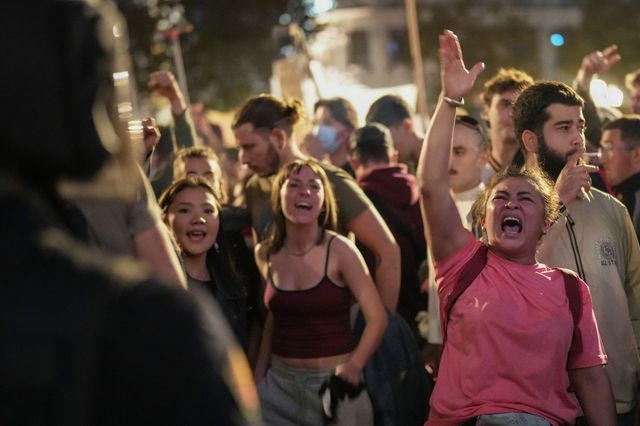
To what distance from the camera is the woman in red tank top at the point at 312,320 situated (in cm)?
605

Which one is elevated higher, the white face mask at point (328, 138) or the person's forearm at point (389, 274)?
the white face mask at point (328, 138)

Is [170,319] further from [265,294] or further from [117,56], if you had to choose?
[265,294]

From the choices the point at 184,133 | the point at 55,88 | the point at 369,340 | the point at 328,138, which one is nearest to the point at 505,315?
the point at 369,340

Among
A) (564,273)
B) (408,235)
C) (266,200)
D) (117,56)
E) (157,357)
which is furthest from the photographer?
(408,235)

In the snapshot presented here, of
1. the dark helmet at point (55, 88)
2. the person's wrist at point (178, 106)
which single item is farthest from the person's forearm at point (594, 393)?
the person's wrist at point (178, 106)

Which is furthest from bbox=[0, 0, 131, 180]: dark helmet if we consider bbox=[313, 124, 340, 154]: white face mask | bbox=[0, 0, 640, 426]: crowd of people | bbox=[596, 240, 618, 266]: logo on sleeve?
bbox=[313, 124, 340, 154]: white face mask

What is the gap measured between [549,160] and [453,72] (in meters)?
0.91

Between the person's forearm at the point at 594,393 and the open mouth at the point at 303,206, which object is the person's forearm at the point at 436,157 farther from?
the open mouth at the point at 303,206

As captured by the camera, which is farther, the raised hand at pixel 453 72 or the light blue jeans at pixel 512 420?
the raised hand at pixel 453 72

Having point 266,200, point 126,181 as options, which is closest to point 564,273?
point 266,200

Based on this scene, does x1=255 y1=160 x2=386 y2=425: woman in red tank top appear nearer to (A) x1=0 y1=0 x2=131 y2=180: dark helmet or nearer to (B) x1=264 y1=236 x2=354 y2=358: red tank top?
(B) x1=264 y1=236 x2=354 y2=358: red tank top

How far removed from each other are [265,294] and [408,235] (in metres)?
1.53

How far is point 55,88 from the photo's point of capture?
1.54m

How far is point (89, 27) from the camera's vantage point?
5.30 feet
